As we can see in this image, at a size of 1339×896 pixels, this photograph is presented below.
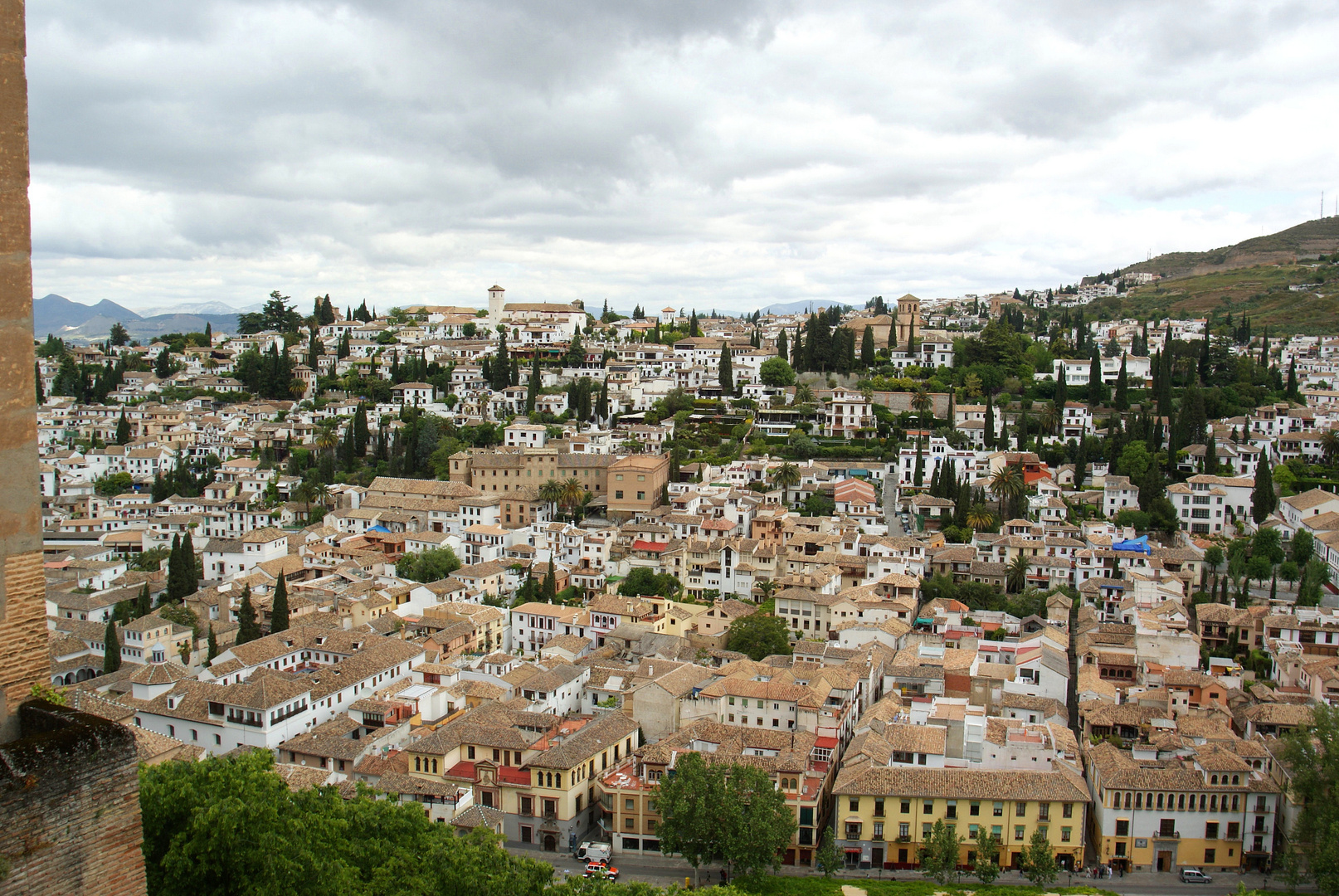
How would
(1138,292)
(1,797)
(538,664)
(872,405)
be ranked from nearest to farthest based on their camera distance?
(1,797) < (538,664) < (872,405) < (1138,292)

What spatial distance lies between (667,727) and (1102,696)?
1360 cm

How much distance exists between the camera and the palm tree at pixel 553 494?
48000mm

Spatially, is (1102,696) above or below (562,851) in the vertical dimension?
above

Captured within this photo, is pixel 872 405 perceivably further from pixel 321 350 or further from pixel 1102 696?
pixel 321 350

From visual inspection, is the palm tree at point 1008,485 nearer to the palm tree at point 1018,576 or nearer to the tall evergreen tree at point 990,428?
the palm tree at point 1018,576

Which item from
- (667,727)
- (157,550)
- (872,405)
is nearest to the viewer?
(667,727)

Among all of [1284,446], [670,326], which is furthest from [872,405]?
[670,326]

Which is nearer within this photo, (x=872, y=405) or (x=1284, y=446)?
(x=1284, y=446)

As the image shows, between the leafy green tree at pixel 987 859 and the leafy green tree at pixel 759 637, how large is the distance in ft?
35.1

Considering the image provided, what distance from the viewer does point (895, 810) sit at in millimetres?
24766

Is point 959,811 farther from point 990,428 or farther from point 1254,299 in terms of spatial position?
point 1254,299

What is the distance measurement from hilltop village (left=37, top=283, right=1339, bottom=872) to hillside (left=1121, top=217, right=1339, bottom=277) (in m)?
52.3

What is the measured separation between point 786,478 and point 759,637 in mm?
14952

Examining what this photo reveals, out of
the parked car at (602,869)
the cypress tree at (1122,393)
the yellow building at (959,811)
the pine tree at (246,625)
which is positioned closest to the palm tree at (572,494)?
the pine tree at (246,625)
